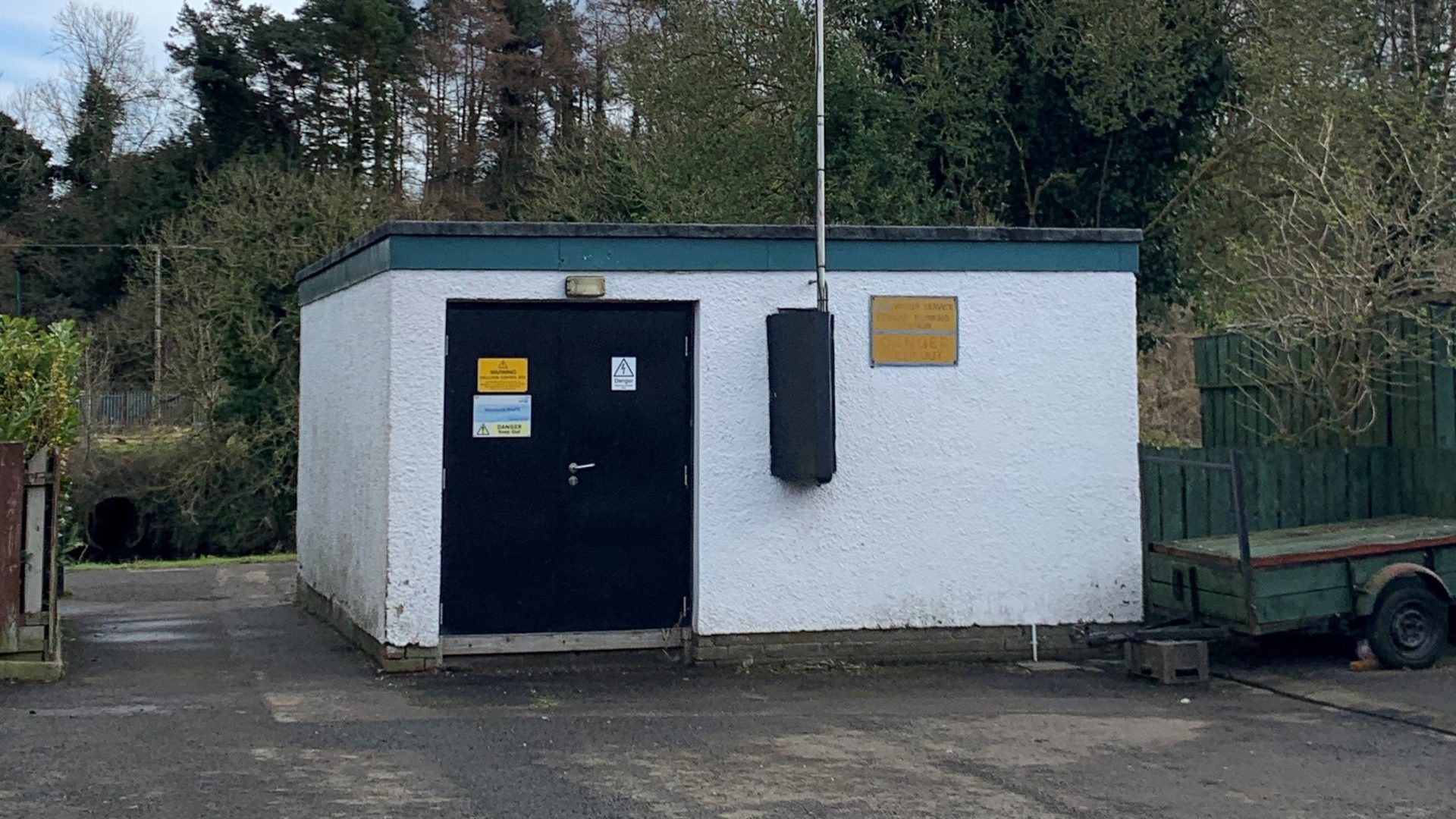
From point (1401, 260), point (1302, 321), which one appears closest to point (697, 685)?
point (1302, 321)

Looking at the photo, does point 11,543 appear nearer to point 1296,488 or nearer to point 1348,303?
point 1296,488

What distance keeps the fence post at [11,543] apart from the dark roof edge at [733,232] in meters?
2.62

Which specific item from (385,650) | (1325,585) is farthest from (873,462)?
(385,650)

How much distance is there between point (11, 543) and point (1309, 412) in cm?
1020

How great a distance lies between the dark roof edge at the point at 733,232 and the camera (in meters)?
9.54

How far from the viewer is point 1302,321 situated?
41.7ft

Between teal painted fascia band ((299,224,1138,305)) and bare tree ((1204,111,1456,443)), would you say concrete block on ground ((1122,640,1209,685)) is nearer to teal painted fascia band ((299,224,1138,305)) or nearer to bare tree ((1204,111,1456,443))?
teal painted fascia band ((299,224,1138,305))

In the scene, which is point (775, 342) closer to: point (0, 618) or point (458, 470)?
point (458, 470)

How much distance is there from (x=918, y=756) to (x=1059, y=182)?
12.7 metres

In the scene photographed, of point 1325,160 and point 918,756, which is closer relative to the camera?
point 918,756

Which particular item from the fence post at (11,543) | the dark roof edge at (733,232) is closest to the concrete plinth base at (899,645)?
the dark roof edge at (733,232)

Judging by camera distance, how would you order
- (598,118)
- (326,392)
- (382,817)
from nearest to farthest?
(382,817)
(326,392)
(598,118)

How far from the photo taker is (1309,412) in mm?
12875

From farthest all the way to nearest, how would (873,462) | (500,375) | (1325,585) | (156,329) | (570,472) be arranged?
(156,329)
(873,462)
(570,472)
(500,375)
(1325,585)
